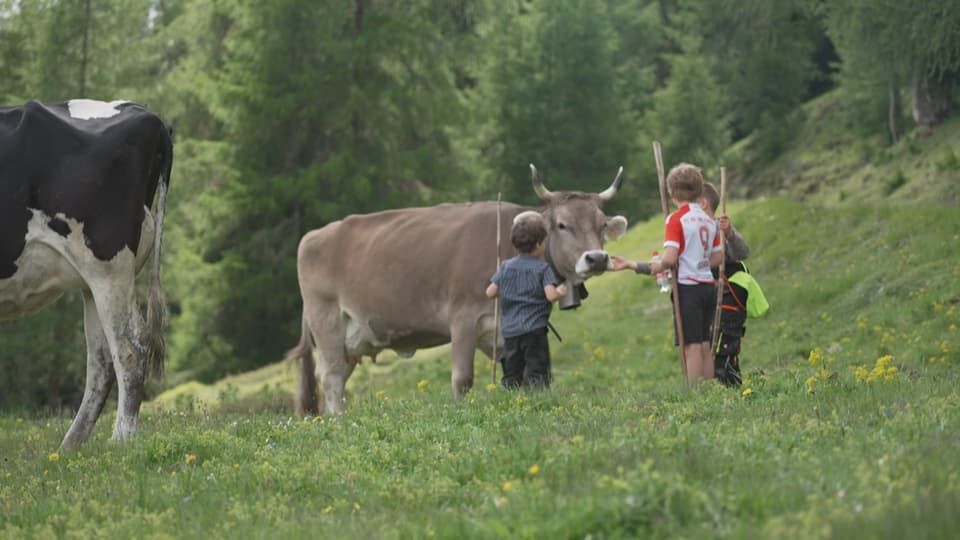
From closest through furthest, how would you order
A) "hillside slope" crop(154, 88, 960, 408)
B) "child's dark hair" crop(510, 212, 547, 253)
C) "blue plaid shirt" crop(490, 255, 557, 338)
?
"blue plaid shirt" crop(490, 255, 557, 338)
"child's dark hair" crop(510, 212, 547, 253)
"hillside slope" crop(154, 88, 960, 408)

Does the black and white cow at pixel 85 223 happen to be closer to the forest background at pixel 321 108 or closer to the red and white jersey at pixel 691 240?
the red and white jersey at pixel 691 240

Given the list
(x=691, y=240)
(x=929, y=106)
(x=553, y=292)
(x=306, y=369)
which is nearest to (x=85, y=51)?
(x=306, y=369)

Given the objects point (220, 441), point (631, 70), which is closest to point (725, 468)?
point (220, 441)

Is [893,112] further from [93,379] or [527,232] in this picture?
[93,379]

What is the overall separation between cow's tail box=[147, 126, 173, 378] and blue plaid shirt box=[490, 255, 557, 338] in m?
2.86

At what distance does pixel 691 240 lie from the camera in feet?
32.7

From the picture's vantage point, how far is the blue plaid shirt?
1081cm

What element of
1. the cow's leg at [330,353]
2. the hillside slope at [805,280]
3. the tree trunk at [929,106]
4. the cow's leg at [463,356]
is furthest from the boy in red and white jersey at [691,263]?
the tree trunk at [929,106]

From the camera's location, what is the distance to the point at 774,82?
194 ft

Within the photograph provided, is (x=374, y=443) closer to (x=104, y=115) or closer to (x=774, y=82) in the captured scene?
(x=104, y=115)

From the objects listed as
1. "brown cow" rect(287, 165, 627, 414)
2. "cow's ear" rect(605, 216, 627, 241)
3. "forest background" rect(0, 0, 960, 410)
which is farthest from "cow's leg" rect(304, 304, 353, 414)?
"forest background" rect(0, 0, 960, 410)

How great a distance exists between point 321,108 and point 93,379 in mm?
25489

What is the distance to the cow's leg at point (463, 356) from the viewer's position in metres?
12.5

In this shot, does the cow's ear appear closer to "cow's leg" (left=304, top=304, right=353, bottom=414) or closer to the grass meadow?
the grass meadow
